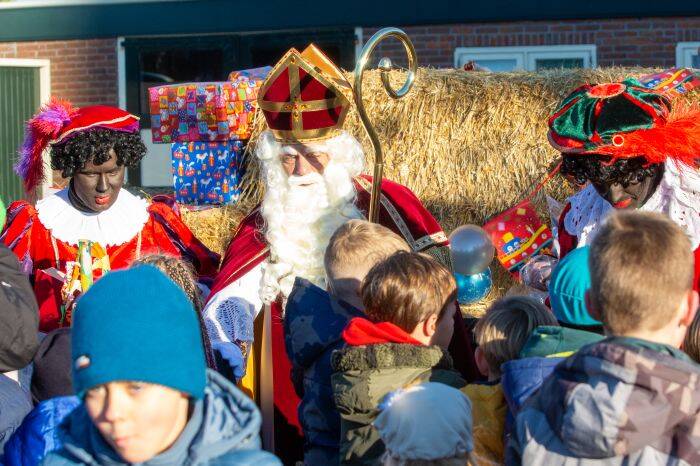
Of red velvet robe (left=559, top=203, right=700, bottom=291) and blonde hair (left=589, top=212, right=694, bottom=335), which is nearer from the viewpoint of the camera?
blonde hair (left=589, top=212, right=694, bottom=335)

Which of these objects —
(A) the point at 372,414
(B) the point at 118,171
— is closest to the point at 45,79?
(B) the point at 118,171

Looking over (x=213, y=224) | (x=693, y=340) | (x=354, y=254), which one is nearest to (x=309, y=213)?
(x=354, y=254)

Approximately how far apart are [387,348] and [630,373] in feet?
2.52

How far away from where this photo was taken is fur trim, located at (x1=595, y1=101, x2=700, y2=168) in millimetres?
3875

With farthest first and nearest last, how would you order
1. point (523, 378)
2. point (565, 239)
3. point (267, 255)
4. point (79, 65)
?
1. point (79, 65)
2. point (267, 255)
3. point (565, 239)
4. point (523, 378)

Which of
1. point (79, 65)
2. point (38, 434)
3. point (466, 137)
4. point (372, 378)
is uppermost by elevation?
point (79, 65)

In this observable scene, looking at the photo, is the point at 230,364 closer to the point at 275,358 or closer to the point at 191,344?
the point at 275,358

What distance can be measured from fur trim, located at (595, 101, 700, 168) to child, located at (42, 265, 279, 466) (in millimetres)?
2067

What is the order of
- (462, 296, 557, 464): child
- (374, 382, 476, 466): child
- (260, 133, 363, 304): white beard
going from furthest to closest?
1. (260, 133, 363, 304): white beard
2. (462, 296, 557, 464): child
3. (374, 382, 476, 466): child

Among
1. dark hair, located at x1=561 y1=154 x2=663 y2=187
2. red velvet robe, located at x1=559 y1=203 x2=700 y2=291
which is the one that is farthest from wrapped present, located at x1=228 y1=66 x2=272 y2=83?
dark hair, located at x1=561 y1=154 x2=663 y2=187

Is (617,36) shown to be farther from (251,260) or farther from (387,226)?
(251,260)

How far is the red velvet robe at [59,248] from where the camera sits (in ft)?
15.0

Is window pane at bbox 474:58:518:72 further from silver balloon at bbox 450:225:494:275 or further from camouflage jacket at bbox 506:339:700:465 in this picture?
camouflage jacket at bbox 506:339:700:465

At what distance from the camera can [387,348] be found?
287 centimetres
